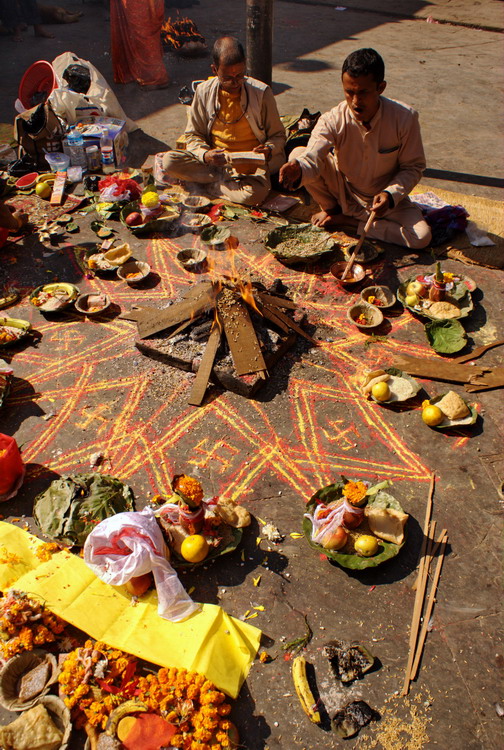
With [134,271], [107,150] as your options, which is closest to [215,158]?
[134,271]

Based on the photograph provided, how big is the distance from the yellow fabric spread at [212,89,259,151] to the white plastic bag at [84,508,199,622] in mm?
5507

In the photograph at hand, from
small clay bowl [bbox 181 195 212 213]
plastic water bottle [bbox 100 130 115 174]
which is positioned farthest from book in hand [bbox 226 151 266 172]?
plastic water bottle [bbox 100 130 115 174]

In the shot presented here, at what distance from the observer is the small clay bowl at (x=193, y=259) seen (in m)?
6.11

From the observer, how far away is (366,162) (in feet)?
19.5

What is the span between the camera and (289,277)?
6035 mm

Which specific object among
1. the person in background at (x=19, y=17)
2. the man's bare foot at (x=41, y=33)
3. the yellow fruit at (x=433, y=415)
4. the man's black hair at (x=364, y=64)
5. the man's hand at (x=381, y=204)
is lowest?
the yellow fruit at (x=433, y=415)

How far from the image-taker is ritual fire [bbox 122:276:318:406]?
4621 mm

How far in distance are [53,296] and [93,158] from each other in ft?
11.2

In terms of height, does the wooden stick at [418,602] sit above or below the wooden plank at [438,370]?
below

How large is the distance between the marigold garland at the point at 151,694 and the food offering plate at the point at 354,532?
1090 millimetres

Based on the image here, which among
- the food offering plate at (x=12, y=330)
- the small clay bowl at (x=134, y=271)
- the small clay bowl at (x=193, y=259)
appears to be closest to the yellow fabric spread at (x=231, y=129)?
the small clay bowl at (x=193, y=259)

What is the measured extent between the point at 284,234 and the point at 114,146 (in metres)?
3.58

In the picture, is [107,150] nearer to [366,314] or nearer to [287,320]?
[287,320]

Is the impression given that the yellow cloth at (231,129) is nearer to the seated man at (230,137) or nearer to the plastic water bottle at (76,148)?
the seated man at (230,137)
